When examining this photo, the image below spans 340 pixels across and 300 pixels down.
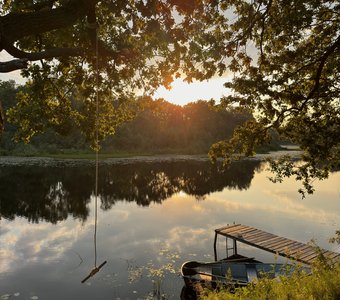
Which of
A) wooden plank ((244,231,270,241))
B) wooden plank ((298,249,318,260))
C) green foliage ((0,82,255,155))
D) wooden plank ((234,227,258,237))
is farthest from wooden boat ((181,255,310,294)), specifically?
green foliage ((0,82,255,155))

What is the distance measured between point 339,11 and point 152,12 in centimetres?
727

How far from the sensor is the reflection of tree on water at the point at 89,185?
34.8 meters

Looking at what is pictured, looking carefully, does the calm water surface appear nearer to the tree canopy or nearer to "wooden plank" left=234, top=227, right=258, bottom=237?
"wooden plank" left=234, top=227, right=258, bottom=237

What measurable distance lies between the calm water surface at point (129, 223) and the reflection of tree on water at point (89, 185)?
5.1 inches

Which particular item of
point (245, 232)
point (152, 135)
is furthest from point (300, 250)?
point (152, 135)

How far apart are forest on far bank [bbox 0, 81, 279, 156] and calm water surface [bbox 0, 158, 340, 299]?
1315 inches

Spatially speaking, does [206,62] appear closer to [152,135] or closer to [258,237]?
[258,237]

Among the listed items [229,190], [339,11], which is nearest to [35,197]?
[229,190]

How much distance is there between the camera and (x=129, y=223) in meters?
30.2

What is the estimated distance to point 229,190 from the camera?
151 feet

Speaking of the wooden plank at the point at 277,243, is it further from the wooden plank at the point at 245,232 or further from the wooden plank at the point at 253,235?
the wooden plank at the point at 245,232

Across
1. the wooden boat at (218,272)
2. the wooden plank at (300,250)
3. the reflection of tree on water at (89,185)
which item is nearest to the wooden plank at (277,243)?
the wooden plank at (300,250)

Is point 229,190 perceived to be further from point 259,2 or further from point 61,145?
point 61,145

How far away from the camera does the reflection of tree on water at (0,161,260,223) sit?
34750 mm
